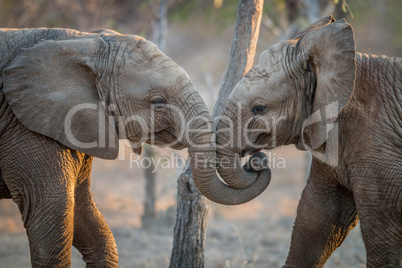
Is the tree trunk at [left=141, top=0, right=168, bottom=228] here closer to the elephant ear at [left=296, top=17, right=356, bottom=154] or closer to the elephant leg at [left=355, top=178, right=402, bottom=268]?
the elephant ear at [left=296, top=17, right=356, bottom=154]

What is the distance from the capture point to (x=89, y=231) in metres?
5.23

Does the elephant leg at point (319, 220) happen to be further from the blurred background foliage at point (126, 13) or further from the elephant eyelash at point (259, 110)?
the blurred background foliage at point (126, 13)

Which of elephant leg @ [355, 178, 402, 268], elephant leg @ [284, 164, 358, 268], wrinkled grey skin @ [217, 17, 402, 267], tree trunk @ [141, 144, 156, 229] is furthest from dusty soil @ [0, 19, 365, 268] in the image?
elephant leg @ [355, 178, 402, 268]

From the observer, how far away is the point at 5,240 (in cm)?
852

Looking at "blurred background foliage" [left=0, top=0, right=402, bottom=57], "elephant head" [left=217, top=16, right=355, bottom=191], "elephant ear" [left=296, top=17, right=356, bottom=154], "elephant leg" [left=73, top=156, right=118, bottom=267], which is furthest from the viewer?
"blurred background foliage" [left=0, top=0, right=402, bottom=57]

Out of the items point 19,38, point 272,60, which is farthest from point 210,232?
point 19,38

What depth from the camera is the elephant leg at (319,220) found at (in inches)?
206

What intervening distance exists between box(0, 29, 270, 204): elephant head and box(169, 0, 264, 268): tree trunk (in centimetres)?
104

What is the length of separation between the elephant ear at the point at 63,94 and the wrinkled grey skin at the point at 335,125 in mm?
1118

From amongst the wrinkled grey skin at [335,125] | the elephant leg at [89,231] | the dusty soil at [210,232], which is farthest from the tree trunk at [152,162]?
the wrinkled grey skin at [335,125]

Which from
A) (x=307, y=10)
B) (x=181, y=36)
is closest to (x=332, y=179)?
(x=307, y=10)

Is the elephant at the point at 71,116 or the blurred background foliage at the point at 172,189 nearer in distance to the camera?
the elephant at the point at 71,116

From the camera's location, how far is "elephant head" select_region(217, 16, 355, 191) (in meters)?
4.82

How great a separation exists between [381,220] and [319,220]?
0.78m
